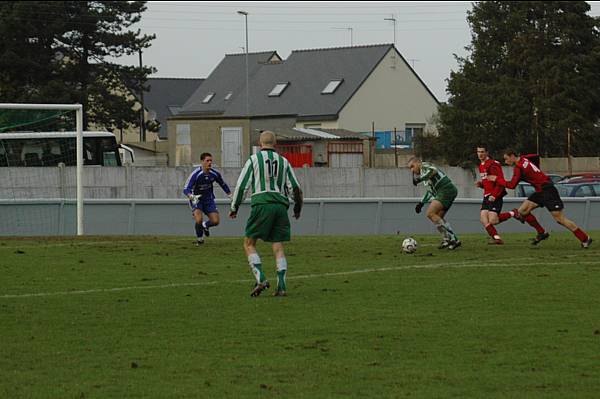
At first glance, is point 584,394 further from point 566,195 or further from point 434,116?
point 434,116

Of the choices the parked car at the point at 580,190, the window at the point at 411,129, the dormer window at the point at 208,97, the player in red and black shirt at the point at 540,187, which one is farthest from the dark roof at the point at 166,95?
the player in red and black shirt at the point at 540,187

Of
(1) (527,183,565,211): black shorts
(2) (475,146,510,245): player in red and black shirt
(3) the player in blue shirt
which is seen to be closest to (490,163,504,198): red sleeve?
(2) (475,146,510,245): player in red and black shirt

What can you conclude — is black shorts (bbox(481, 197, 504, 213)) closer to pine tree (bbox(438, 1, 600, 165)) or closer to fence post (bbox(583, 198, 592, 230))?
fence post (bbox(583, 198, 592, 230))

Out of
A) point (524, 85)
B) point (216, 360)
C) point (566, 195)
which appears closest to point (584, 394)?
point (216, 360)

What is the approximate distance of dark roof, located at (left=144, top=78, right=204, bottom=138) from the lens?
109 m

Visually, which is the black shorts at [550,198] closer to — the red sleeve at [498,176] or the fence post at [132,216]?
the red sleeve at [498,176]

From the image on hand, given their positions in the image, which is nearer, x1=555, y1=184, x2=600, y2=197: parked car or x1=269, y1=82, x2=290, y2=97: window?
x1=555, y1=184, x2=600, y2=197: parked car

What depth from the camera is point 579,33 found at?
65125 millimetres

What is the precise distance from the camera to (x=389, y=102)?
84.2 m

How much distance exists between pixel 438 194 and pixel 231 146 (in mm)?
39190

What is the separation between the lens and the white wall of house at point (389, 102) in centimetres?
8094

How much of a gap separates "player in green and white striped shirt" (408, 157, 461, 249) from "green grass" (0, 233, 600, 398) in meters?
1.54

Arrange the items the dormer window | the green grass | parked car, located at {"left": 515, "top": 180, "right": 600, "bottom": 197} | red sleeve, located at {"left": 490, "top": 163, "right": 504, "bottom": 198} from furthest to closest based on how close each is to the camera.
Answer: the dormer window < parked car, located at {"left": 515, "top": 180, "right": 600, "bottom": 197} < red sleeve, located at {"left": 490, "top": 163, "right": 504, "bottom": 198} < the green grass

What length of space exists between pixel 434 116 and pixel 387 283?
67.7m
